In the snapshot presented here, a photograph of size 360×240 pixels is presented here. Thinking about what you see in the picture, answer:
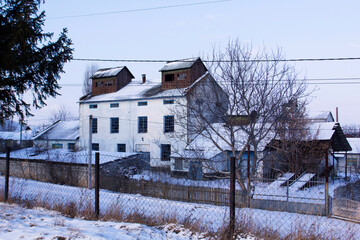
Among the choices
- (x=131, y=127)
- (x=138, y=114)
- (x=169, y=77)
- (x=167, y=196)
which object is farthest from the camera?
(x=131, y=127)

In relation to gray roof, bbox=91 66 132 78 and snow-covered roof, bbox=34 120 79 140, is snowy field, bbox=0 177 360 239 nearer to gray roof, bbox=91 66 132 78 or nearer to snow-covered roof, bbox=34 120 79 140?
gray roof, bbox=91 66 132 78

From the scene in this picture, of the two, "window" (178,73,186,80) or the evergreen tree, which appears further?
"window" (178,73,186,80)

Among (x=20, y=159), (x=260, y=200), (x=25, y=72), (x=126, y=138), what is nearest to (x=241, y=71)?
(x=260, y=200)

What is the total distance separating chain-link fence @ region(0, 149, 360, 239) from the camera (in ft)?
23.2

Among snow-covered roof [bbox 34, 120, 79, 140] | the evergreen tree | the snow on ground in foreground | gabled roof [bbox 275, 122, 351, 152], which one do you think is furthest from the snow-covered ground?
snow-covered roof [bbox 34, 120, 79, 140]

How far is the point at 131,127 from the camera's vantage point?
30562 mm

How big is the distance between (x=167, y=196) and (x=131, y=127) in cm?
1636

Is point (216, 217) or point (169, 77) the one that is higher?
point (169, 77)

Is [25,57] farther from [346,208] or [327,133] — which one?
[327,133]

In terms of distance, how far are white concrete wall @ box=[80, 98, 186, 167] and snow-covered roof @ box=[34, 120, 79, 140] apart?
9.20 ft

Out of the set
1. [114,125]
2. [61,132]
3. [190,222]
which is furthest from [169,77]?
[190,222]

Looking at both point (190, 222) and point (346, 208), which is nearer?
point (190, 222)

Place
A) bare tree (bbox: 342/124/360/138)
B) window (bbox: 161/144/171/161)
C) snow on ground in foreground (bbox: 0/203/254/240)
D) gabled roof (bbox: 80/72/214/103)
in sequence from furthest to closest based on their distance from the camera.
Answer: bare tree (bbox: 342/124/360/138) < gabled roof (bbox: 80/72/214/103) < window (bbox: 161/144/171/161) < snow on ground in foreground (bbox: 0/203/254/240)

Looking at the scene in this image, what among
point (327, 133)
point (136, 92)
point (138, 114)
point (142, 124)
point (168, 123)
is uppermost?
point (136, 92)
